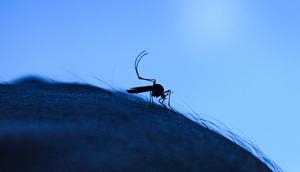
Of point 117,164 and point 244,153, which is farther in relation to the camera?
point 244,153

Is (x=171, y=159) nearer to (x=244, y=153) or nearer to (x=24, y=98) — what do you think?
(x=244, y=153)

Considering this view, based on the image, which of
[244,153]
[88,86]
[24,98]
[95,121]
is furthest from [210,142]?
[88,86]

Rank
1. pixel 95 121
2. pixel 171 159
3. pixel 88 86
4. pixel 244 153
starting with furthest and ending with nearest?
pixel 88 86, pixel 244 153, pixel 95 121, pixel 171 159

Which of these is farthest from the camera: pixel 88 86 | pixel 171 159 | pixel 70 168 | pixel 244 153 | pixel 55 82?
pixel 55 82

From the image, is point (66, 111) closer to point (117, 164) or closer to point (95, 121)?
point (95, 121)

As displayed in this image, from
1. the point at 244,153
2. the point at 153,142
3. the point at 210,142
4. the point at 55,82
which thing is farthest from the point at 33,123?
the point at 55,82

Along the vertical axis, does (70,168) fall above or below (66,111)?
below
